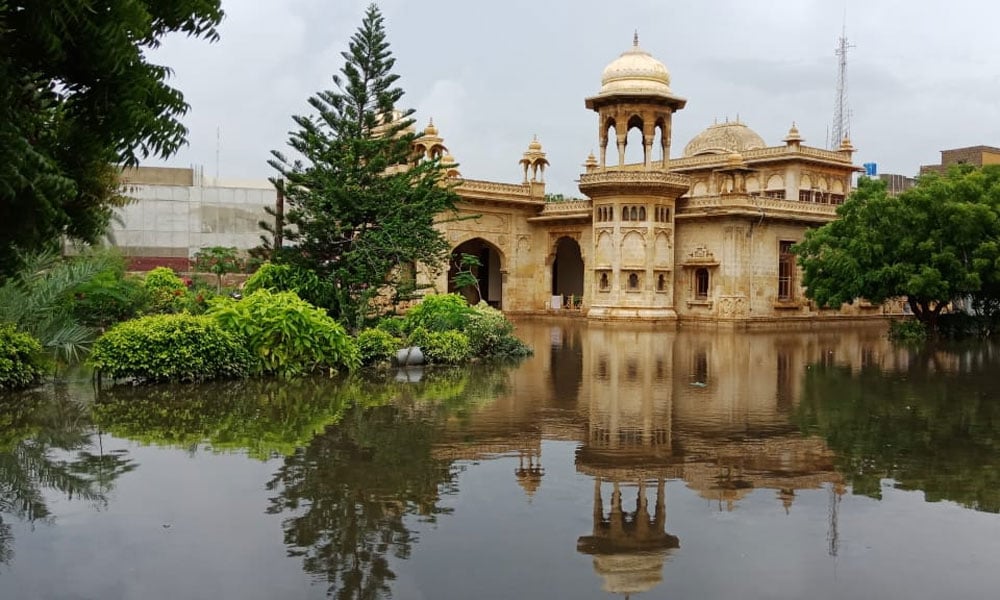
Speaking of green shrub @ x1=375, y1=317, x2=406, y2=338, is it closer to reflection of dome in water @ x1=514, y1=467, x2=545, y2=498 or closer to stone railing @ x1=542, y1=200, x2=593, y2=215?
reflection of dome in water @ x1=514, y1=467, x2=545, y2=498

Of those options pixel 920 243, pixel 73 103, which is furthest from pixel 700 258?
pixel 73 103

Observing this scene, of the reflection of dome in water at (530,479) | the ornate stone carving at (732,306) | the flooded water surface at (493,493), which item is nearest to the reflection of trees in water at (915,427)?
the flooded water surface at (493,493)

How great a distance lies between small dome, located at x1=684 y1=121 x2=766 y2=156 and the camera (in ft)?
126

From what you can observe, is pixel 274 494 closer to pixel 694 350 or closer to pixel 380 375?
pixel 380 375

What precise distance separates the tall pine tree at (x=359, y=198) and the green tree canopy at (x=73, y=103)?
37.8ft

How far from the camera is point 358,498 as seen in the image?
21.1ft

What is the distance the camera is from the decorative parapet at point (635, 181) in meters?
29.4

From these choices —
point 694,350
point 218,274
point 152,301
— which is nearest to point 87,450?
point 152,301

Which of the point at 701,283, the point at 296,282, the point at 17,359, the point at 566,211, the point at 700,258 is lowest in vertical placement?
the point at 17,359

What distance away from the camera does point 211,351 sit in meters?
12.6

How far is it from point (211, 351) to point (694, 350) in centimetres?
1127

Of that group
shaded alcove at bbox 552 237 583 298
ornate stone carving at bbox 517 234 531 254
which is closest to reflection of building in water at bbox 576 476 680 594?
ornate stone carving at bbox 517 234 531 254

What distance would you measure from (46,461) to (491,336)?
413 inches

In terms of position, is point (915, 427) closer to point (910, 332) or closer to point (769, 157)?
point (910, 332)
